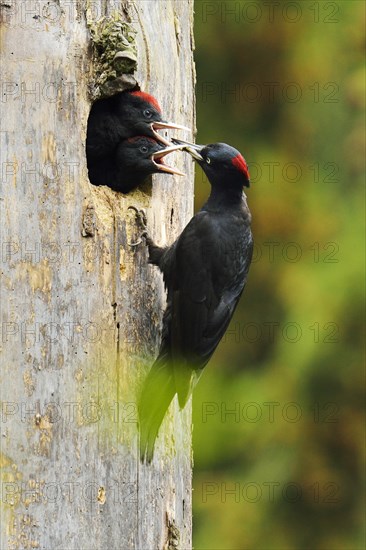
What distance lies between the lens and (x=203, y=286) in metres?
4.50

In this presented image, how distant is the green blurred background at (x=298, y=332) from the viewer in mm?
6828

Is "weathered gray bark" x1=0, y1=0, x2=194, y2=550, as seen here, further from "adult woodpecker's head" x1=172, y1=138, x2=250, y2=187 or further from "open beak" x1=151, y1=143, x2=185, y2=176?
"adult woodpecker's head" x1=172, y1=138, x2=250, y2=187

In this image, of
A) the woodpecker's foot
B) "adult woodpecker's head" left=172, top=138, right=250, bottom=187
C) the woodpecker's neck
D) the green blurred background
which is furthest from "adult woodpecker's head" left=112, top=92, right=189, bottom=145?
the green blurred background

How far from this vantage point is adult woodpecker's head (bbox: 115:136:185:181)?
4449 millimetres

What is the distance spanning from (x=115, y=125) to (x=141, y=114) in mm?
170

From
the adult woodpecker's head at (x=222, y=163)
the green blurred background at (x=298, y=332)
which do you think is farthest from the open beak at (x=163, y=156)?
the green blurred background at (x=298, y=332)

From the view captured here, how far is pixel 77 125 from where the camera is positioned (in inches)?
155

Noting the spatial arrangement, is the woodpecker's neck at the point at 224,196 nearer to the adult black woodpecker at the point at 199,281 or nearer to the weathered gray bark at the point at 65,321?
the adult black woodpecker at the point at 199,281

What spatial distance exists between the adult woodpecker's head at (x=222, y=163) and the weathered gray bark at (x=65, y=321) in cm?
57

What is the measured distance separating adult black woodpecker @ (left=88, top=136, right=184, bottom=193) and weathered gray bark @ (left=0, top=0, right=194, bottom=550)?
0.97 feet

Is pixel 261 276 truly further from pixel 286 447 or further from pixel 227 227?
pixel 227 227

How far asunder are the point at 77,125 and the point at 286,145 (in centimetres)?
373

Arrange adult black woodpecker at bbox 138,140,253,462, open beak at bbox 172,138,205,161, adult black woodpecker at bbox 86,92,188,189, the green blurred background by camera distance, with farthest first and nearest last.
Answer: the green blurred background
open beak at bbox 172,138,205,161
adult black woodpecker at bbox 86,92,188,189
adult black woodpecker at bbox 138,140,253,462

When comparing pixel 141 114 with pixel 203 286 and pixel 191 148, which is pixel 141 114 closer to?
pixel 191 148
